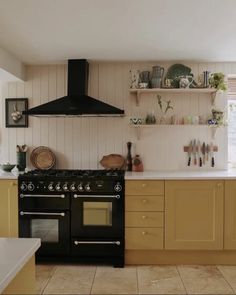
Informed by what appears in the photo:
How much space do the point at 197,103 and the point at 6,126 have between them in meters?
Result: 2.28

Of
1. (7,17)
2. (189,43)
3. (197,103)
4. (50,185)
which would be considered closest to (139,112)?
(197,103)

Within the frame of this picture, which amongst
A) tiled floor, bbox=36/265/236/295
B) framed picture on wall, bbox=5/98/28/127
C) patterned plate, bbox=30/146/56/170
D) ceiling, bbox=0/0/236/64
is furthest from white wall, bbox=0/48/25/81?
tiled floor, bbox=36/265/236/295

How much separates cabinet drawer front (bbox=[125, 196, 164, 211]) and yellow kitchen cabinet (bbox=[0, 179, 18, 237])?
1.13m

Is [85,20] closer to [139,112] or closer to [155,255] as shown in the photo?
[139,112]

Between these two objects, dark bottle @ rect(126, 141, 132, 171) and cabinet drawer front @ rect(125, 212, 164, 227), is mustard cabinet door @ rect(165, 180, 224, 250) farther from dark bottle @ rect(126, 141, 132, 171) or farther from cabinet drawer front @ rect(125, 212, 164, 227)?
dark bottle @ rect(126, 141, 132, 171)

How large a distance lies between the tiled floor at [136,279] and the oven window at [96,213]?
17.4 inches

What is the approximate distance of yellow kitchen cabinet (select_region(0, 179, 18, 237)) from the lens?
327 centimetres

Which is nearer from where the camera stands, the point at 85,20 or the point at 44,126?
the point at 85,20

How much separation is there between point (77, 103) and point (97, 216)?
3.98 ft

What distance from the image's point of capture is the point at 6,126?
3891mm

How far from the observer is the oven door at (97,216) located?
3199 millimetres

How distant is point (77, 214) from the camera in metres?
3.21

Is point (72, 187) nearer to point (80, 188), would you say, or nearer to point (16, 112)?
point (80, 188)

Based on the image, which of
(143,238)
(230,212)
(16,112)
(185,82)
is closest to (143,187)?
(143,238)
